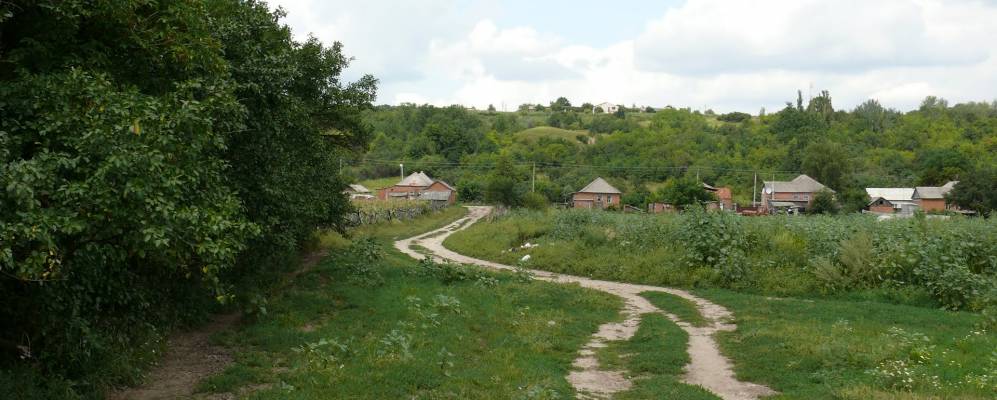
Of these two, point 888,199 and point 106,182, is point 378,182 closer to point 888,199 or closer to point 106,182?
point 888,199

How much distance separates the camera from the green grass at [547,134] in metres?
117

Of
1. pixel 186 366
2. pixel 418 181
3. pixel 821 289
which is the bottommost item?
pixel 821 289

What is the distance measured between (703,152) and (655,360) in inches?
3350

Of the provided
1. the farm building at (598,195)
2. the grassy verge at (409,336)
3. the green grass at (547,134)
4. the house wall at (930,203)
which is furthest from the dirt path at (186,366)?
the green grass at (547,134)

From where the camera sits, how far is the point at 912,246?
19.6 meters

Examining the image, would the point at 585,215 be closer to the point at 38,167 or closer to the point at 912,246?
the point at 912,246

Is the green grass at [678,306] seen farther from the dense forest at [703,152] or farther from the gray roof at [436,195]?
the gray roof at [436,195]

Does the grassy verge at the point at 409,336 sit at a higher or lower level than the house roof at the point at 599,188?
lower

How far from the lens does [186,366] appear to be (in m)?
11.2

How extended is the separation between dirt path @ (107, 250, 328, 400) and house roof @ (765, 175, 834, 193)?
66011 millimetres

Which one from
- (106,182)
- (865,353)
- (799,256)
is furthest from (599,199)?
(106,182)

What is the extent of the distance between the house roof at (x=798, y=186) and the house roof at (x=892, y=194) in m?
4.90

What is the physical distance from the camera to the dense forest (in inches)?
2965

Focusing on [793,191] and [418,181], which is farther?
[418,181]
